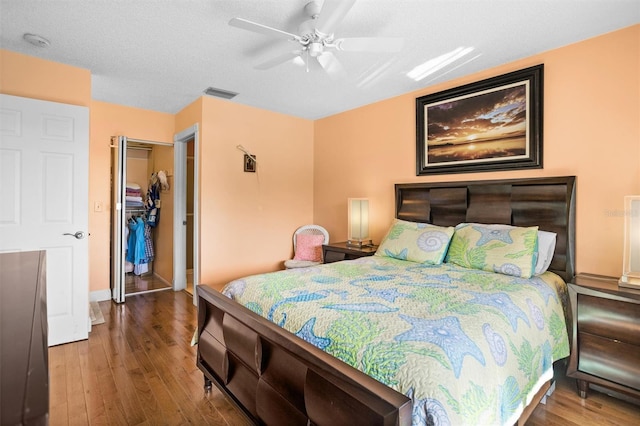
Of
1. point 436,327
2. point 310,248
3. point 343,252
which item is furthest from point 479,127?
point 310,248

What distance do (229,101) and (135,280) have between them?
10.5 ft

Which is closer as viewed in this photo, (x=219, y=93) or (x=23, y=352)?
(x=23, y=352)

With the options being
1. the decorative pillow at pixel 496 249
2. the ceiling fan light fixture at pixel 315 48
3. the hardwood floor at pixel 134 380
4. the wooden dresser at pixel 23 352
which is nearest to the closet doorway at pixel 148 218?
the hardwood floor at pixel 134 380

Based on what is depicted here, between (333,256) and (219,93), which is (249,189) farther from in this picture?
(333,256)

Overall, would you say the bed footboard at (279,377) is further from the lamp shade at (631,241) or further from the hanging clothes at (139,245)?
the hanging clothes at (139,245)

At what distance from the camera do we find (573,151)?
2.52 metres

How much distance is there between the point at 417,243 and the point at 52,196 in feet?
10.2

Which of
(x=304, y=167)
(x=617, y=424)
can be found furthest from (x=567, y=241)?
(x=304, y=167)

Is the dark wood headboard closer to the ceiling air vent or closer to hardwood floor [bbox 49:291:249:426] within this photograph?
the ceiling air vent

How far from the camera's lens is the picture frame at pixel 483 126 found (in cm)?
271

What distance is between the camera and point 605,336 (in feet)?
6.67

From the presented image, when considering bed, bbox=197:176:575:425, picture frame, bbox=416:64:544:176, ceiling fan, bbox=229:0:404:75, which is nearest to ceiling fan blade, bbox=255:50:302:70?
ceiling fan, bbox=229:0:404:75

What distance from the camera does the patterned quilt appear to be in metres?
1.10

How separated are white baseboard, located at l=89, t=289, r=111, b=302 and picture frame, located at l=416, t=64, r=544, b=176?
4.03 m
